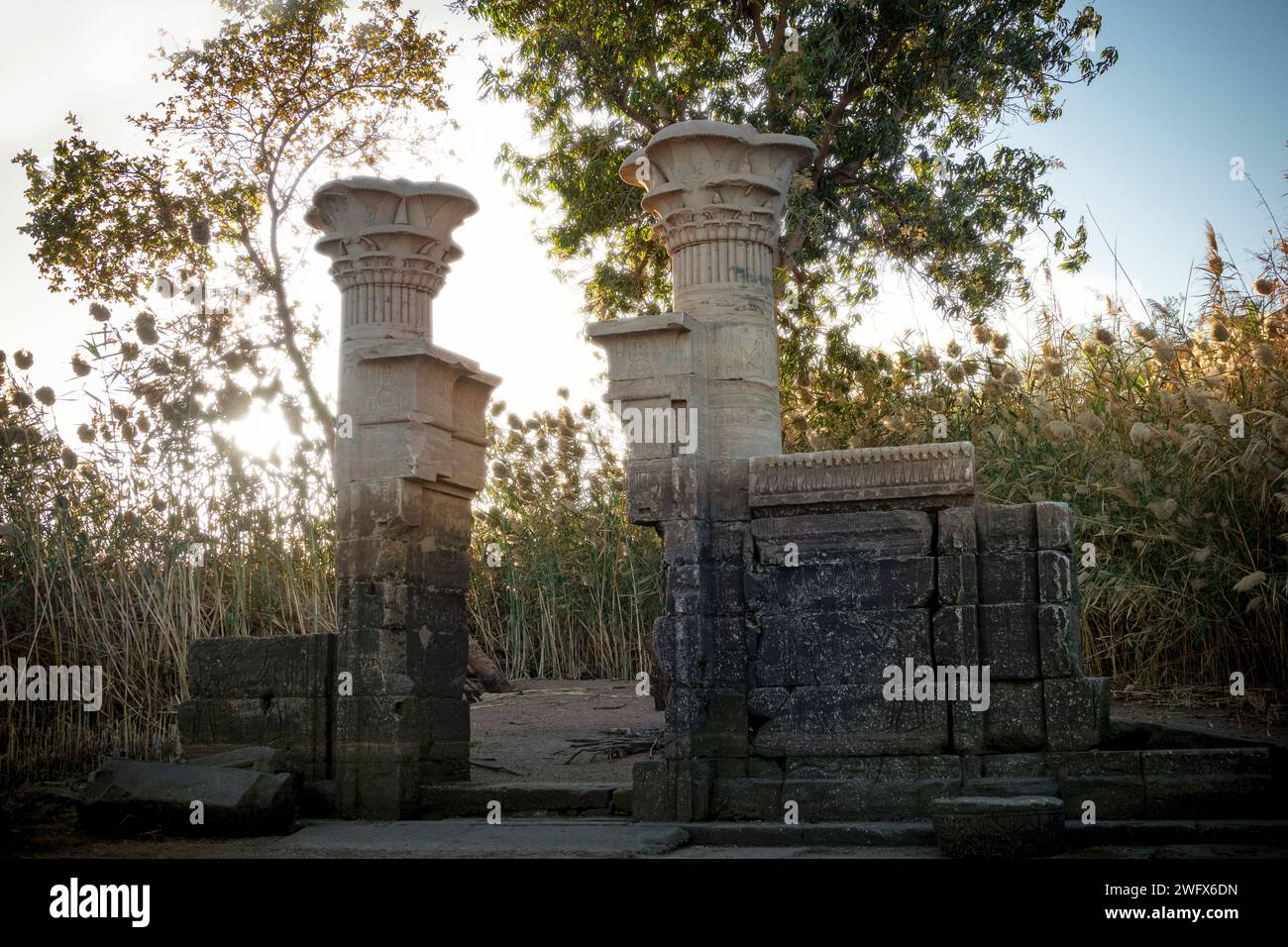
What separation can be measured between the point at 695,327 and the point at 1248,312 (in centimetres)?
597

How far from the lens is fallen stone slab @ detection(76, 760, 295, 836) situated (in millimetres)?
7496

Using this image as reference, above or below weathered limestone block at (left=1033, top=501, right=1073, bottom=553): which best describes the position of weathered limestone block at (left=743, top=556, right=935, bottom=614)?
below

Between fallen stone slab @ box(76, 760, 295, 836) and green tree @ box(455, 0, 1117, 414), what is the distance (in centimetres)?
849

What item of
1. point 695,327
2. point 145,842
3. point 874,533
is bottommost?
point 145,842

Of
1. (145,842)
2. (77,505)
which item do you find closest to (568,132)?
(77,505)

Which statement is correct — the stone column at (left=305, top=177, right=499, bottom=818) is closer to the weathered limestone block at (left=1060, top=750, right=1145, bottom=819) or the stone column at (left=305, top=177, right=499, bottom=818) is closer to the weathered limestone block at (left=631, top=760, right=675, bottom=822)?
the weathered limestone block at (left=631, top=760, right=675, bottom=822)

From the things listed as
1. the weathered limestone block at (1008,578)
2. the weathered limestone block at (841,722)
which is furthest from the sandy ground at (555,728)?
the weathered limestone block at (1008,578)

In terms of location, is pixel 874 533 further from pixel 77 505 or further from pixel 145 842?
pixel 77 505

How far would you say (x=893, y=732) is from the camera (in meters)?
7.03

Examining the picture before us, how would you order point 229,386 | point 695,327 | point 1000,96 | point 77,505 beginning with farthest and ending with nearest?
1. point 1000,96
2. point 229,386
3. point 77,505
4. point 695,327

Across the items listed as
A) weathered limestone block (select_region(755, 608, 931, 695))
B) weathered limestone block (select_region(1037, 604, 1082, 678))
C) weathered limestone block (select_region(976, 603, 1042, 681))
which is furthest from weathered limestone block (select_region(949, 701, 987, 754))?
weathered limestone block (select_region(1037, 604, 1082, 678))

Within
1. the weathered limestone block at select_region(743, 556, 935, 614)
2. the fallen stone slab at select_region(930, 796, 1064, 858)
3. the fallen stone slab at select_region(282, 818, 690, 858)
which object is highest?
the weathered limestone block at select_region(743, 556, 935, 614)

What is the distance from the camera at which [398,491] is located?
842 centimetres

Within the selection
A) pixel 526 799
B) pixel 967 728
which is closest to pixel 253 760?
pixel 526 799
